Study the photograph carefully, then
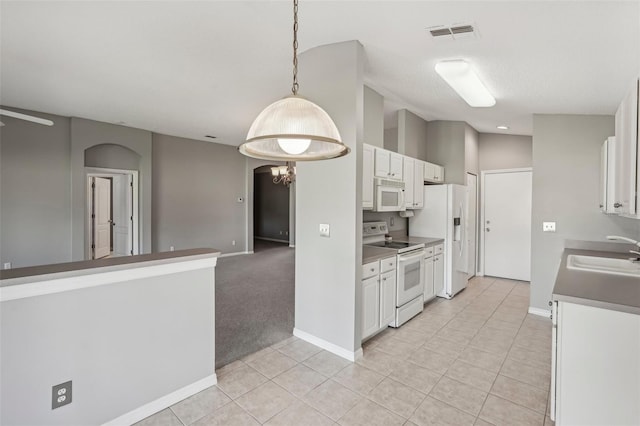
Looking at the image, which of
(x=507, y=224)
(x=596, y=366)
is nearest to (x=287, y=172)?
(x=507, y=224)

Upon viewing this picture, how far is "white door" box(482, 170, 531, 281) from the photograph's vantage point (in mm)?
5332

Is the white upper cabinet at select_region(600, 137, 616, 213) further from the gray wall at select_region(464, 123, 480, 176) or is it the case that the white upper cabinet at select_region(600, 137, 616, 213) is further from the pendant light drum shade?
the pendant light drum shade

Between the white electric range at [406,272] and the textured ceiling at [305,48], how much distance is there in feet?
5.93

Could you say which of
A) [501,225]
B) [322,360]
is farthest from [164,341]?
[501,225]

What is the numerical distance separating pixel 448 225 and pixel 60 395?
4.38m

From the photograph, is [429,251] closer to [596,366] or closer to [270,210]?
[596,366]

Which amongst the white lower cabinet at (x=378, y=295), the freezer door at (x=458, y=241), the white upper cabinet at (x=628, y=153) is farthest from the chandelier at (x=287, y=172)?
the white upper cabinet at (x=628, y=153)

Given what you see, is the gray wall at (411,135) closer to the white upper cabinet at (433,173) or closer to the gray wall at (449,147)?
the gray wall at (449,147)

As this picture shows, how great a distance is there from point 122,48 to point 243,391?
3.11 metres

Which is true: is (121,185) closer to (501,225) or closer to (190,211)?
(190,211)

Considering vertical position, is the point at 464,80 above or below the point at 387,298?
above

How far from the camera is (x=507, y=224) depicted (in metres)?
5.50

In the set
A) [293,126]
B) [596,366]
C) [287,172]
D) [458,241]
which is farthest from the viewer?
[287,172]

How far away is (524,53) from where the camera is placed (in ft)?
7.86
